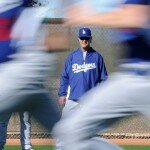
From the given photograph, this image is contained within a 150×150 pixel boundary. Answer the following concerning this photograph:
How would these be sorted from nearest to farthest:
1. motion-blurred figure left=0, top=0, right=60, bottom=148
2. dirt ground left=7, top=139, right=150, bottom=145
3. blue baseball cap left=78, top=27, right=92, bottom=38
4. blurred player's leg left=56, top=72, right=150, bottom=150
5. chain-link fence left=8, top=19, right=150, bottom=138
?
1. blurred player's leg left=56, top=72, right=150, bottom=150
2. motion-blurred figure left=0, top=0, right=60, bottom=148
3. blue baseball cap left=78, top=27, right=92, bottom=38
4. dirt ground left=7, top=139, right=150, bottom=145
5. chain-link fence left=8, top=19, right=150, bottom=138

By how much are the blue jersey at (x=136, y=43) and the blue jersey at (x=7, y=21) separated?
0.96 m

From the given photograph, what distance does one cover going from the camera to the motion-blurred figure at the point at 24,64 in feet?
15.7

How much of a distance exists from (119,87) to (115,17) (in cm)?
39

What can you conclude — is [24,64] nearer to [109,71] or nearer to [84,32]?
[84,32]

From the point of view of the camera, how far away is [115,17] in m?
4.30

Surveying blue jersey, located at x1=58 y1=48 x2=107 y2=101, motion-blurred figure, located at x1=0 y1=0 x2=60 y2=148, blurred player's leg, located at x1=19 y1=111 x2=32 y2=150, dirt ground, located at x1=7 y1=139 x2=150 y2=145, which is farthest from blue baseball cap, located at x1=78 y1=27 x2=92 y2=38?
motion-blurred figure, located at x1=0 y1=0 x2=60 y2=148

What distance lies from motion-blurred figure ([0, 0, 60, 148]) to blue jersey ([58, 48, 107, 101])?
689cm

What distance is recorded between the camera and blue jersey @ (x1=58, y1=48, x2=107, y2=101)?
1202 centimetres

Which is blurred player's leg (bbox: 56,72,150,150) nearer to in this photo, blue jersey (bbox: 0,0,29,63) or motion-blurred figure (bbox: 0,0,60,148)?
motion-blurred figure (bbox: 0,0,60,148)

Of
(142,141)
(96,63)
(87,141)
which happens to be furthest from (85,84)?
(87,141)

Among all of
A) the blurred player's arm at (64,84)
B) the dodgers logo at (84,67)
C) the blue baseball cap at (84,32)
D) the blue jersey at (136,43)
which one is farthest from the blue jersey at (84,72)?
the blue jersey at (136,43)

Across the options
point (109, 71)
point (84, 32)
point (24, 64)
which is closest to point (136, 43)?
point (24, 64)

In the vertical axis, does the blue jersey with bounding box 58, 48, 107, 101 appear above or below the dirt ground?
above

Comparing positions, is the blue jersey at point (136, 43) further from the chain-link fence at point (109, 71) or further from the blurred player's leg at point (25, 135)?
the chain-link fence at point (109, 71)
